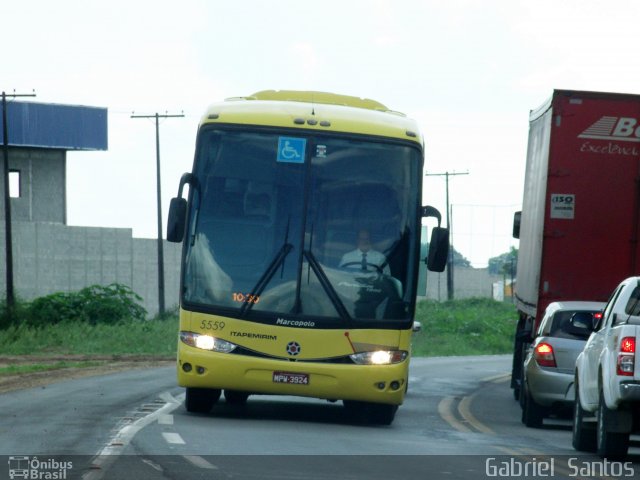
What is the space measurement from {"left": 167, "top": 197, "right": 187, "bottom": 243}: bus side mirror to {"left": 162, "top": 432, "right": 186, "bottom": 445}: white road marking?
291 centimetres

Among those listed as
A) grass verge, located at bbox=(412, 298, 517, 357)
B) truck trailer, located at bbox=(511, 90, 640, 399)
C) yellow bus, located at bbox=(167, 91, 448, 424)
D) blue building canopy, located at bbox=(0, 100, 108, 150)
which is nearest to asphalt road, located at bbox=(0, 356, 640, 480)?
yellow bus, located at bbox=(167, 91, 448, 424)

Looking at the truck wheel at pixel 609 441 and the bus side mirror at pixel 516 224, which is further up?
the bus side mirror at pixel 516 224

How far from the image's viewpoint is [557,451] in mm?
13875

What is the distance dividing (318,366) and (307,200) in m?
1.94

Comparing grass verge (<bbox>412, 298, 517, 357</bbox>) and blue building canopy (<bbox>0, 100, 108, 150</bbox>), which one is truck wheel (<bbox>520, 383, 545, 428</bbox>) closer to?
grass verge (<bbox>412, 298, 517, 357</bbox>)

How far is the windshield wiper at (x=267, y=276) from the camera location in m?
15.9

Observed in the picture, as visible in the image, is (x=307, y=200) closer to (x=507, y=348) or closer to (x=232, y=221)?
(x=232, y=221)

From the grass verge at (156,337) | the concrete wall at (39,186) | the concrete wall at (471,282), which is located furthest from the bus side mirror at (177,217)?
the concrete wall at (471,282)

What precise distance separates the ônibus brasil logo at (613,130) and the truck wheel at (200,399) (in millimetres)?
6628

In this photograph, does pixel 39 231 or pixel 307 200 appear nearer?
pixel 307 200

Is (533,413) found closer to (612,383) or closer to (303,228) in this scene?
(303,228)

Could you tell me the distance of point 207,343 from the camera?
16.0m

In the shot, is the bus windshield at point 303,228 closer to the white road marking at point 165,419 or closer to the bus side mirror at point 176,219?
the bus side mirror at point 176,219

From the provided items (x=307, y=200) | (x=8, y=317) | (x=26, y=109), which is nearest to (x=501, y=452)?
(x=307, y=200)
